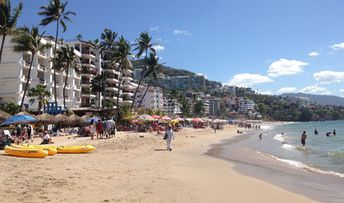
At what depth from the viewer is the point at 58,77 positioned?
64.5 meters

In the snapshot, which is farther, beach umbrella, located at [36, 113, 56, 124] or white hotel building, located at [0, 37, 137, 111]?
white hotel building, located at [0, 37, 137, 111]

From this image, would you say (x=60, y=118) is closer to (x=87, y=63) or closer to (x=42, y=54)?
(x=42, y=54)

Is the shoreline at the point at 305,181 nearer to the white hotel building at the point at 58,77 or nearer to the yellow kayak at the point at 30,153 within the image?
the yellow kayak at the point at 30,153

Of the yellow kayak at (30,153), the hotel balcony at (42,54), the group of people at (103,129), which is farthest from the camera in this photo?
the hotel balcony at (42,54)

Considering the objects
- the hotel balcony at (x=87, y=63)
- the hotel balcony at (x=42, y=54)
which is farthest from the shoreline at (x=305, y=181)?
the hotel balcony at (x=87, y=63)

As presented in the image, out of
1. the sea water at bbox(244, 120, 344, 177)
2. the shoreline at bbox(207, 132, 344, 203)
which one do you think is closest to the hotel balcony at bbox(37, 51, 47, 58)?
the sea water at bbox(244, 120, 344, 177)

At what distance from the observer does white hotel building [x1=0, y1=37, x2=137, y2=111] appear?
52.2 m

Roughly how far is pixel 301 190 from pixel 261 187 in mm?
1311

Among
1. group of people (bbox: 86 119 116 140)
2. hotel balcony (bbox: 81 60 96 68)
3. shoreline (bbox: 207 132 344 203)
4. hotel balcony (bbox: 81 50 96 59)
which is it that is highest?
hotel balcony (bbox: 81 50 96 59)

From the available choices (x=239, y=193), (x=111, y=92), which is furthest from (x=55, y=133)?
(x=111, y=92)

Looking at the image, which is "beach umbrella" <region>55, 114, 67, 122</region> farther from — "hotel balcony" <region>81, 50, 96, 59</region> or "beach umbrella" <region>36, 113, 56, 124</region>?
"hotel balcony" <region>81, 50, 96, 59</region>

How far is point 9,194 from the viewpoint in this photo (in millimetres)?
9094

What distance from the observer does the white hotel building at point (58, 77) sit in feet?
171

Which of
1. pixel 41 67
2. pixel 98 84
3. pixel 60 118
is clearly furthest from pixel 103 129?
pixel 98 84
